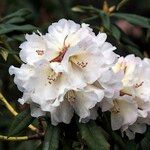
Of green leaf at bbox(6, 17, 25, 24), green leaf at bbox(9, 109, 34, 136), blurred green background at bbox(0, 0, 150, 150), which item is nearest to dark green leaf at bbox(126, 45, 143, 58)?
blurred green background at bbox(0, 0, 150, 150)

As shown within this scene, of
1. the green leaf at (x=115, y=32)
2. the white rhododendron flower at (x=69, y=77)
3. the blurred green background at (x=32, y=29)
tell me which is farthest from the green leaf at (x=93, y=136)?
the green leaf at (x=115, y=32)

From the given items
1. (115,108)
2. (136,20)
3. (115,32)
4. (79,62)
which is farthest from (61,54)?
(136,20)

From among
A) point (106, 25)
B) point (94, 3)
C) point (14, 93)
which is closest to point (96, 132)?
point (106, 25)

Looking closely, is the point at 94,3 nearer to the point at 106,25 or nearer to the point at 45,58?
the point at 106,25

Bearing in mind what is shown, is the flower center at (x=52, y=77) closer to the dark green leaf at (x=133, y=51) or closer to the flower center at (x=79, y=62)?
the flower center at (x=79, y=62)

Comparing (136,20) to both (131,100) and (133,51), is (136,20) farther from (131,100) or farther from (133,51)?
(131,100)

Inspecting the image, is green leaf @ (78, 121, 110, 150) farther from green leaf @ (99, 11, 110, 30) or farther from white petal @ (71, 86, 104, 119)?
green leaf @ (99, 11, 110, 30)
